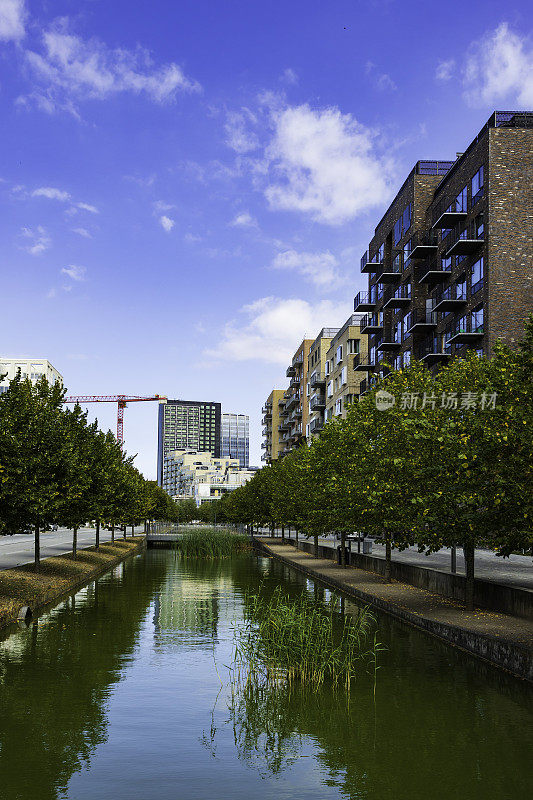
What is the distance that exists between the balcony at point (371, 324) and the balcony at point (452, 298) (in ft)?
56.2

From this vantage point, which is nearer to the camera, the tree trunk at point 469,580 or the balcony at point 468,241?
the tree trunk at point 469,580

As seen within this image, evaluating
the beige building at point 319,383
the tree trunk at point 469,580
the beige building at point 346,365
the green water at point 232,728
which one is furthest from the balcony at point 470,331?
the beige building at point 319,383

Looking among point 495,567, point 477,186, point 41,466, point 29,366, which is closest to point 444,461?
point 41,466

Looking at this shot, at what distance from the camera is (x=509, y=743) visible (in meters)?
11.3

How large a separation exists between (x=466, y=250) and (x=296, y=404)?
7524 cm

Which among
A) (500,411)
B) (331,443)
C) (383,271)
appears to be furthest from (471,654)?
(383,271)

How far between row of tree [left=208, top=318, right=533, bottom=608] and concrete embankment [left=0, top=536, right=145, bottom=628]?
1076 centimetres

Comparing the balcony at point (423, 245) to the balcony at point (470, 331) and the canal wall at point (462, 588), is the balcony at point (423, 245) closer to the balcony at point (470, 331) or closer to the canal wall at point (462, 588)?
the balcony at point (470, 331)

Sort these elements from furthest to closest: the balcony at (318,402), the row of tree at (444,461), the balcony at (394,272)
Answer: the balcony at (318,402) → the balcony at (394,272) → the row of tree at (444,461)

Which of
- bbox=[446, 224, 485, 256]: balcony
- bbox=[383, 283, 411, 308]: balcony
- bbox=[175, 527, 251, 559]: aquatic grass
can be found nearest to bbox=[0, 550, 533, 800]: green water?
bbox=[446, 224, 485, 256]: balcony

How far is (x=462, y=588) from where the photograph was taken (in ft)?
79.8

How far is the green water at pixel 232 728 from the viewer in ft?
31.3

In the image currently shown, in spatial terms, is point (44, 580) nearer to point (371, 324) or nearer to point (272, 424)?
point (371, 324)

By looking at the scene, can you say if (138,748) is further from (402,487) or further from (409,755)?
(402,487)
